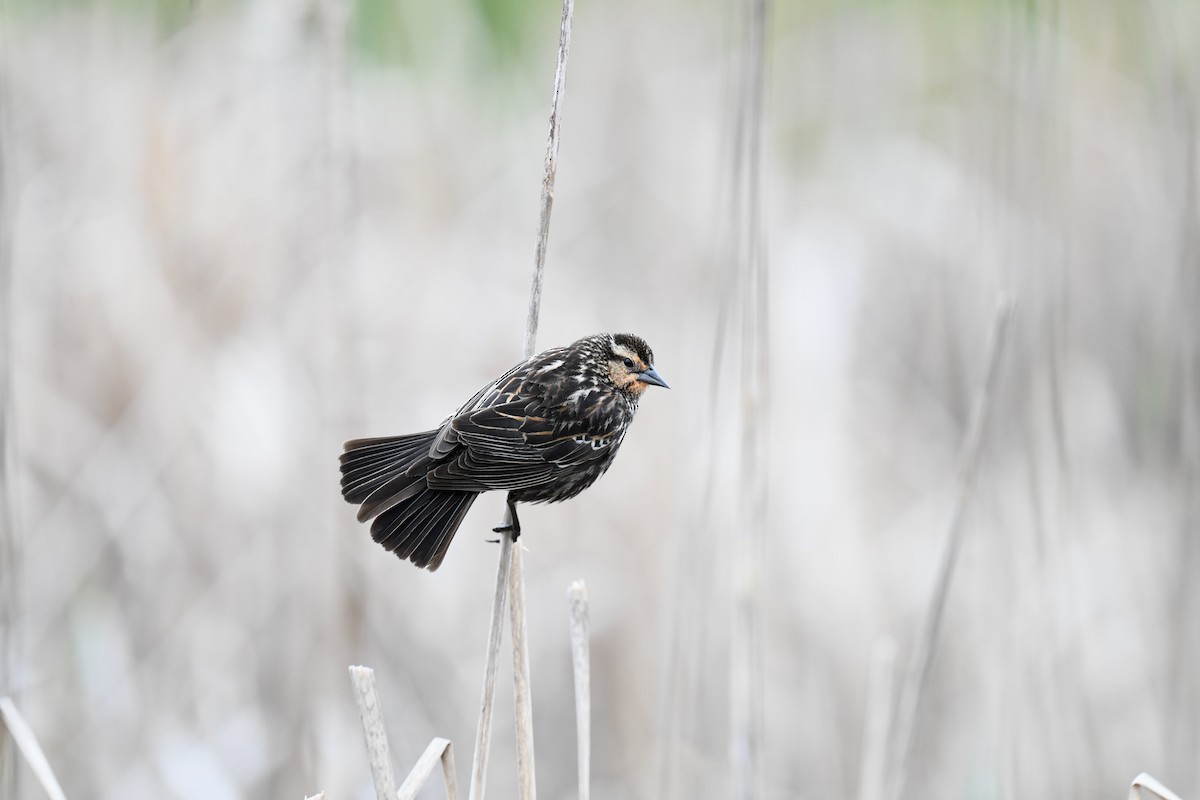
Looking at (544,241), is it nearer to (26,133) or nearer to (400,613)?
(400,613)

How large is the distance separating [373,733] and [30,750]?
723 mm

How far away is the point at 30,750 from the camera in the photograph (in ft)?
5.89

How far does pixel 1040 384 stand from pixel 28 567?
3054mm

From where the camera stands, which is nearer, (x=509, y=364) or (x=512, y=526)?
(x=512, y=526)

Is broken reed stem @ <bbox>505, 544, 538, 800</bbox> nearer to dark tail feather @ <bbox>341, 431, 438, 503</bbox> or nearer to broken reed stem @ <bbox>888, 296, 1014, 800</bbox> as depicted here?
dark tail feather @ <bbox>341, 431, 438, 503</bbox>

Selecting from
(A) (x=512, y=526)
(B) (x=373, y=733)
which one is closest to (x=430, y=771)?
(B) (x=373, y=733)

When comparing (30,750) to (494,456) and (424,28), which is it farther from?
(424,28)

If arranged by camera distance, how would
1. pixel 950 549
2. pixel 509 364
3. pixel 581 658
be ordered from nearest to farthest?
pixel 581 658, pixel 950 549, pixel 509 364

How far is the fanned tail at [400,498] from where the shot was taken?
61.0 inches

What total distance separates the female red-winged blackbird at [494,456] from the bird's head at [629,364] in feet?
0.19

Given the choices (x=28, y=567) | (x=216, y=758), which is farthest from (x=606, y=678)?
(x=28, y=567)

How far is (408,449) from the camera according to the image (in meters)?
1.73

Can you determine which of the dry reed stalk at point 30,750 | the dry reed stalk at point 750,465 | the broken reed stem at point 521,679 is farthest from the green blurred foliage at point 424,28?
the broken reed stem at point 521,679

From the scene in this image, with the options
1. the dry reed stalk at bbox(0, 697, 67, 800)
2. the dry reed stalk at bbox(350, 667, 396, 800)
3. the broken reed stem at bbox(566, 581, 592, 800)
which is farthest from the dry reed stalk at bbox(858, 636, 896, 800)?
the dry reed stalk at bbox(0, 697, 67, 800)
